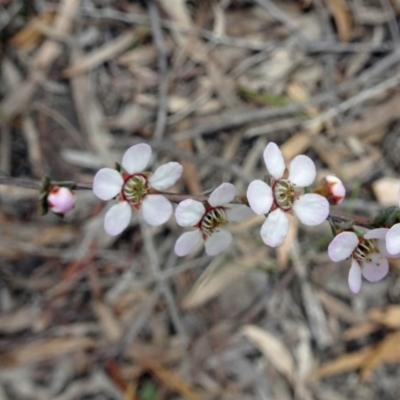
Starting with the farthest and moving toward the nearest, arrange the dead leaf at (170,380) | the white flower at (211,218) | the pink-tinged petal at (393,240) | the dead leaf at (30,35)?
the dead leaf at (30,35) < the dead leaf at (170,380) < the white flower at (211,218) < the pink-tinged petal at (393,240)

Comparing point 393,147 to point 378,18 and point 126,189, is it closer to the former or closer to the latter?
point 378,18

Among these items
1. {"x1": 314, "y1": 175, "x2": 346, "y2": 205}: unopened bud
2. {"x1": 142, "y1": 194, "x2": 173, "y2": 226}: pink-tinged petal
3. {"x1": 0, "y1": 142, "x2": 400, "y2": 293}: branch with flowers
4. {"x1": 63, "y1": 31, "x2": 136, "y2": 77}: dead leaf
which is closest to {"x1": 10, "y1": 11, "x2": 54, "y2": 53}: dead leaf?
{"x1": 63, "y1": 31, "x2": 136, "y2": 77}: dead leaf

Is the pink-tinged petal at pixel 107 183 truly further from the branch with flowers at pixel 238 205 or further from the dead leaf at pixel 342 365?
the dead leaf at pixel 342 365

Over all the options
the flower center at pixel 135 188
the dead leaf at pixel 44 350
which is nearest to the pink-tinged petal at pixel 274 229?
the flower center at pixel 135 188

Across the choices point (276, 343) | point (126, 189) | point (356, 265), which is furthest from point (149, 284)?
point (356, 265)

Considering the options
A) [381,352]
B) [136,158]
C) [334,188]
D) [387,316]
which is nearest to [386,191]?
[387,316]

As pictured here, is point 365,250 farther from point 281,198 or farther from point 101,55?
point 101,55
